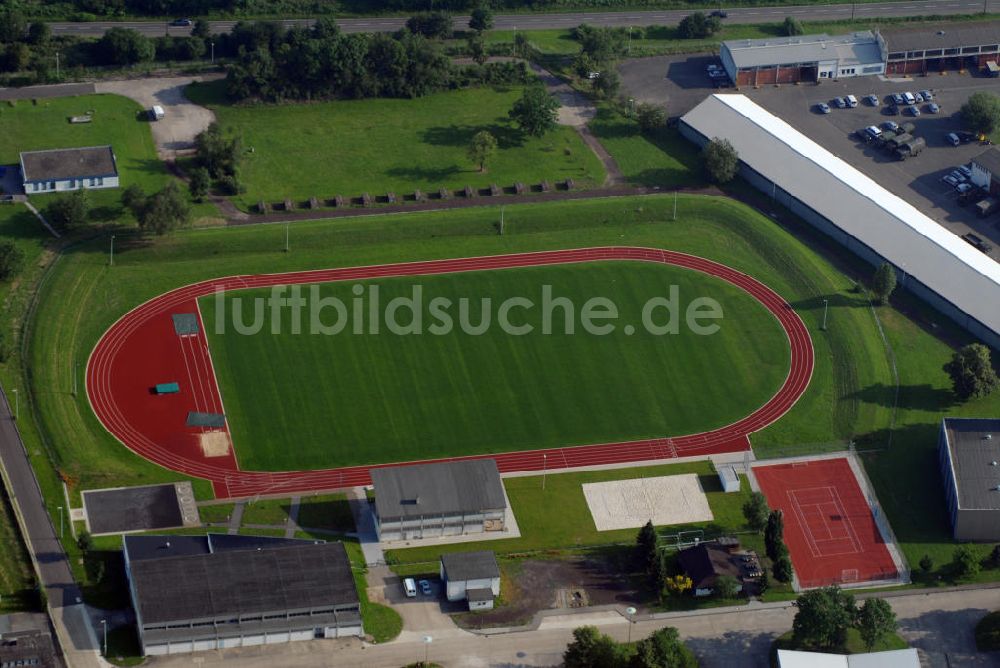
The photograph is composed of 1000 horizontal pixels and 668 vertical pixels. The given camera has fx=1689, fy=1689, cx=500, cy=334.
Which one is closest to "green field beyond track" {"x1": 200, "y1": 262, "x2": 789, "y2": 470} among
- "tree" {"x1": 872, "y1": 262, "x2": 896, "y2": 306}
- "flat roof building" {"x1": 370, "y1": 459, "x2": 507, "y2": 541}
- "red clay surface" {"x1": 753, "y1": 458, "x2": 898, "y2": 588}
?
"flat roof building" {"x1": 370, "y1": 459, "x2": 507, "y2": 541}

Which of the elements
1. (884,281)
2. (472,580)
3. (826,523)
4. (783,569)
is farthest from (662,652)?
(884,281)

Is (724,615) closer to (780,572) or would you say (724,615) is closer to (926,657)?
(780,572)

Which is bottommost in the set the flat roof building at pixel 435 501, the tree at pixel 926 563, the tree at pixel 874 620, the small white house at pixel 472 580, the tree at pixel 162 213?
the tree at pixel 874 620

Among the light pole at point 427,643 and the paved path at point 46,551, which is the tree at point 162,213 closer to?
the paved path at point 46,551

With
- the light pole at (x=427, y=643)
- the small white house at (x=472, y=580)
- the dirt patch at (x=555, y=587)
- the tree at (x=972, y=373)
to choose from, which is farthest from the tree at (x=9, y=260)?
the tree at (x=972, y=373)

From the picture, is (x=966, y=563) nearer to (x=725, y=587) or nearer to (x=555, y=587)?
(x=725, y=587)

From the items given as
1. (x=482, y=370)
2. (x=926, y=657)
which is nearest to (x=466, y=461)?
(x=482, y=370)

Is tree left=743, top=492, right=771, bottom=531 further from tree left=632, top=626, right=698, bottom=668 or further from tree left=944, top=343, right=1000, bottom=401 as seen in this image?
tree left=944, top=343, right=1000, bottom=401
